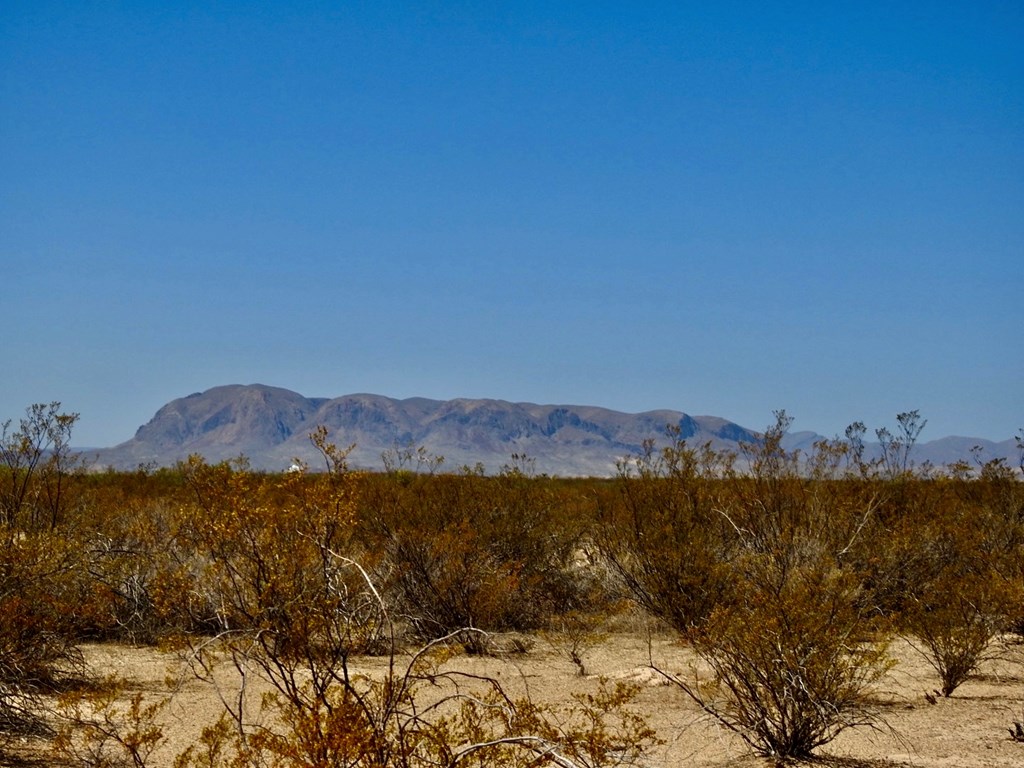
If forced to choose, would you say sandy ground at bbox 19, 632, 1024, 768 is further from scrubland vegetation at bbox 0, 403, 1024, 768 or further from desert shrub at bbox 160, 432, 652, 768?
desert shrub at bbox 160, 432, 652, 768

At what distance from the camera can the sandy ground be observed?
27.7ft

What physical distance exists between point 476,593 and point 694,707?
4834mm

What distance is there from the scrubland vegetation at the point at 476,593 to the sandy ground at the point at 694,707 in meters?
0.23

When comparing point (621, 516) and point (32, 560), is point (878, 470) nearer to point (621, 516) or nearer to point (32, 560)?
point (621, 516)

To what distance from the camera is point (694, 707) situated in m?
10.2

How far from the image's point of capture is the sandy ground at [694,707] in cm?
843

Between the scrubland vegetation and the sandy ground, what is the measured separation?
23 centimetres

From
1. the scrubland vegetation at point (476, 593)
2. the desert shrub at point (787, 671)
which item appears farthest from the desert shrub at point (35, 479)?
the desert shrub at point (787, 671)

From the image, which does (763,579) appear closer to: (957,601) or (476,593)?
(957,601)

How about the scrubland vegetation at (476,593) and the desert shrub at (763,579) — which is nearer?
the scrubland vegetation at (476,593)

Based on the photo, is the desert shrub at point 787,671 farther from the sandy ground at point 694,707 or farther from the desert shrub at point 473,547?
the desert shrub at point 473,547

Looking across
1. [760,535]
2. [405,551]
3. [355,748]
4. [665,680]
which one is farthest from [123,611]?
[355,748]

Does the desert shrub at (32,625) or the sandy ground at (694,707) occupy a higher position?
the desert shrub at (32,625)

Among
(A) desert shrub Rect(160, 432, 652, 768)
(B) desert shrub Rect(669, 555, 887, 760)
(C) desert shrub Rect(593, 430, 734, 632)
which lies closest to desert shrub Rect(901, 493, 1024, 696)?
(B) desert shrub Rect(669, 555, 887, 760)
